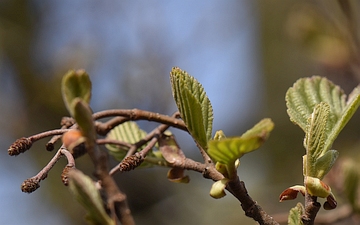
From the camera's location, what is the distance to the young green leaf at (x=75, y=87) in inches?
14.3

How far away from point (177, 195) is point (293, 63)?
1.61 metres

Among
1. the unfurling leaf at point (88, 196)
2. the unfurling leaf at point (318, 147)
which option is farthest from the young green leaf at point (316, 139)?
the unfurling leaf at point (88, 196)

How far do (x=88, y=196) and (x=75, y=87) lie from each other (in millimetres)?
94

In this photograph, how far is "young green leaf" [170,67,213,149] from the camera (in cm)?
43

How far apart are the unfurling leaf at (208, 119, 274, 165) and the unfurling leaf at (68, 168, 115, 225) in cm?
11

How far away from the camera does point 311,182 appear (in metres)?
0.43

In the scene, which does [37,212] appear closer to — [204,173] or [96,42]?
[96,42]

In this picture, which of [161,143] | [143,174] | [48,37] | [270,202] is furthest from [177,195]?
[161,143]

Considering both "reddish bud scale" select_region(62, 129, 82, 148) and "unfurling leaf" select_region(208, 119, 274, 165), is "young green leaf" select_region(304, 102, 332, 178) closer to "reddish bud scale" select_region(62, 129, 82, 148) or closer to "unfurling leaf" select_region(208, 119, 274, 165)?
"unfurling leaf" select_region(208, 119, 274, 165)

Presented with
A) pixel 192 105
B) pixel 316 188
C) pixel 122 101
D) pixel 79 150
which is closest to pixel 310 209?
pixel 316 188

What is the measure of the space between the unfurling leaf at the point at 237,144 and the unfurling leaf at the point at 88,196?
0.36 ft

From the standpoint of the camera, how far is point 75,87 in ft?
1.22

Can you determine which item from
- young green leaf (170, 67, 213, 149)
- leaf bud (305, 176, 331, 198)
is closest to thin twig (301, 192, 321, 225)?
leaf bud (305, 176, 331, 198)

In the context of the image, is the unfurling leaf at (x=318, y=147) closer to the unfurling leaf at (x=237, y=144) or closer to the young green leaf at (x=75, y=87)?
the unfurling leaf at (x=237, y=144)
